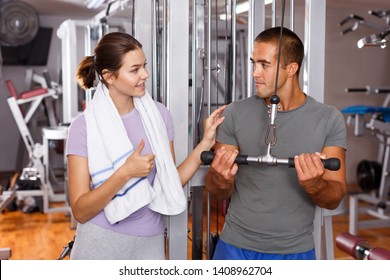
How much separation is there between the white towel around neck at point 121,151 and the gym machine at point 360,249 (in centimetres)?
44

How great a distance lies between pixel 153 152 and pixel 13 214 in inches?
125

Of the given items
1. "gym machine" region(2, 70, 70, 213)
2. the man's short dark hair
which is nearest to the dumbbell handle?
the man's short dark hair

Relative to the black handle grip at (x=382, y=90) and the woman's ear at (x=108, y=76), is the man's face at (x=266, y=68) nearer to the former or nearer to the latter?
the woman's ear at (x=108, y=76)

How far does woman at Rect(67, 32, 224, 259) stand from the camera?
111cm

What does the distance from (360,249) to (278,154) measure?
302 millimetres

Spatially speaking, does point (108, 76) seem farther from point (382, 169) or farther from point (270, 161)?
point (382, 169)

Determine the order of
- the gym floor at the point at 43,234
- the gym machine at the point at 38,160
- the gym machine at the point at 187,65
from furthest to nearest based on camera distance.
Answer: the gym machine at the point at 38,160, the gym floor at the point at 43,234, the gym machine at the point at 187,65

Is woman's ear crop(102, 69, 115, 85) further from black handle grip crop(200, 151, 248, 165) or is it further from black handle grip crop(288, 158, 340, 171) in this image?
black handle grip crop(288, 158, 340, 171)

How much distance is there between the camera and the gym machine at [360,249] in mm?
1128

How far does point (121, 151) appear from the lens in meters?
1.13

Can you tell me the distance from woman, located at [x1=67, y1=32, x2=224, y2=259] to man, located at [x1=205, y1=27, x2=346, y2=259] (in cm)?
10

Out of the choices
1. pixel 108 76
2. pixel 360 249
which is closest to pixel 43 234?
pixel 108 76

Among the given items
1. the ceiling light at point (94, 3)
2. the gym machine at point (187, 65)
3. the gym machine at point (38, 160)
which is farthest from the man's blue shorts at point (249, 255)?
the ceiling light at point (94, 3)

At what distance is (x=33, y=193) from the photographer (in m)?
3.91
